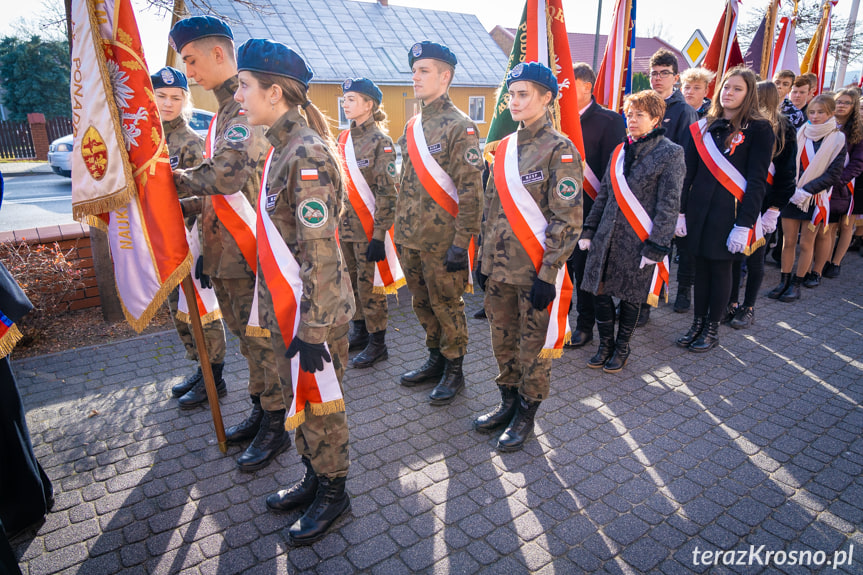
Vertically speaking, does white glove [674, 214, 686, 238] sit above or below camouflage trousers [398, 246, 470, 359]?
above

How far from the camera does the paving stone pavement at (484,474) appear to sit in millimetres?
2580

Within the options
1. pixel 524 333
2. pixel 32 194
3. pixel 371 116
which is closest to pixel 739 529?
pixel 524 333

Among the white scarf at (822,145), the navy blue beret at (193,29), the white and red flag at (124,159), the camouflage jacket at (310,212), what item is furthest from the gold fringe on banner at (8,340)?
the white scarf at (822,145)

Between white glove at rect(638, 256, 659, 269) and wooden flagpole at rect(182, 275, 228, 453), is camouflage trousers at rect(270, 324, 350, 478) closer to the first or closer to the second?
wooden flagpole at rect(182, 275, 228, 453)

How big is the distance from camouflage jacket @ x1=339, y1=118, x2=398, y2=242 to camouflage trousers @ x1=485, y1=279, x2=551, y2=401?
4.03 feet

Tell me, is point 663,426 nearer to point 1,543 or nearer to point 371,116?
point 371,116

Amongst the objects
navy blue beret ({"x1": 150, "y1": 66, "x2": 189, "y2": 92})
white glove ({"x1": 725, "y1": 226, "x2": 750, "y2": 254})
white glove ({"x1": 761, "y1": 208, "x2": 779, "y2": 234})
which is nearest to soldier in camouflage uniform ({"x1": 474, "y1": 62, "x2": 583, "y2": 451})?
white glove ({"x1": 725, "y1": 226, "x2": 750, "y2": 254})

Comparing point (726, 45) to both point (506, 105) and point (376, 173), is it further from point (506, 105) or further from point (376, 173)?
point (376, 173)

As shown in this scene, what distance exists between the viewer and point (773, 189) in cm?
520

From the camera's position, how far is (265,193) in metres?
2.52

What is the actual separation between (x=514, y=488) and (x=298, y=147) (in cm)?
216

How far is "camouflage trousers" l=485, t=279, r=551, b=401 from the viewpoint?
10.9ft

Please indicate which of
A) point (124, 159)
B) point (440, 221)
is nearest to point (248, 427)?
point (124, 159)

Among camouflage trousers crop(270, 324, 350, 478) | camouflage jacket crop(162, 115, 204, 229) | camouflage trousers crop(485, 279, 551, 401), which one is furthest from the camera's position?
camouflage jacket crop(162, 115, 204, 229)
